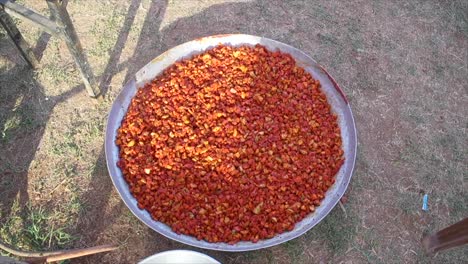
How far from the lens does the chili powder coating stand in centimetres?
255

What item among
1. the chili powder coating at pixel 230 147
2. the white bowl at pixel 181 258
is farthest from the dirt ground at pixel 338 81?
the white bowl at pixel 181 258

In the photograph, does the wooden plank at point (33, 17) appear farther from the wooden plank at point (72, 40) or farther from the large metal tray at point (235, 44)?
the large metal tray at point (235, 44)

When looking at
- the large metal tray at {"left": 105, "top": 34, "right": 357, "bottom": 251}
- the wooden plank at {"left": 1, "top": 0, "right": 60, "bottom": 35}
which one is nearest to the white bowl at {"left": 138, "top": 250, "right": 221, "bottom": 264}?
the large metal tray at {"left": 105, "top": 34, "right": 357, "bottom": 251}

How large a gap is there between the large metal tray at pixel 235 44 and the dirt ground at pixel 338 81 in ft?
0.91

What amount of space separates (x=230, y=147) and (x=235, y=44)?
0.94m

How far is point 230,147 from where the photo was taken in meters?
2.70

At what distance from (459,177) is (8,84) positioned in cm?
367

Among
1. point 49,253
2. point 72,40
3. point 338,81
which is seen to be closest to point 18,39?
point 72,40

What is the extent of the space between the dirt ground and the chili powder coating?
310 mm

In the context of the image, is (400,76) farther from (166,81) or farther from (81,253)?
(81,253)

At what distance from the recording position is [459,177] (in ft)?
10.1

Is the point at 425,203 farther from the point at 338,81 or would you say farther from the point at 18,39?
the point at 18,39

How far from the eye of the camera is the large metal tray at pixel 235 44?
2.46m

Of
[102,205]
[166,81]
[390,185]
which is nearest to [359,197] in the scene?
[390,185]
